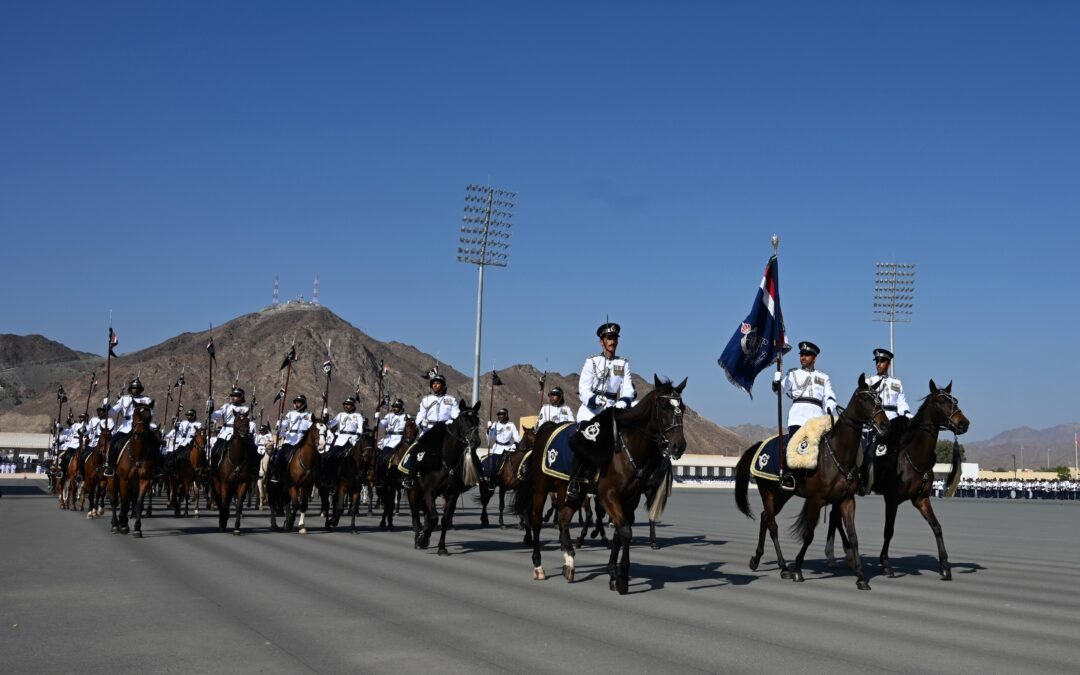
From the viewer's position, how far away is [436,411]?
1961 cm

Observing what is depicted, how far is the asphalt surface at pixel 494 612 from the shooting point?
8.16 m

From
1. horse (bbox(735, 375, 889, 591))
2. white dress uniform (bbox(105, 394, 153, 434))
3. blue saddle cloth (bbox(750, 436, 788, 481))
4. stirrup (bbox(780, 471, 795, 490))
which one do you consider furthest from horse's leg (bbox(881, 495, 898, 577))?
white dress uniform (bbox(105, 394, 153, 434))

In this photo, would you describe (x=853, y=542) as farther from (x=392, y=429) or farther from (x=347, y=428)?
(x=347, y=428)

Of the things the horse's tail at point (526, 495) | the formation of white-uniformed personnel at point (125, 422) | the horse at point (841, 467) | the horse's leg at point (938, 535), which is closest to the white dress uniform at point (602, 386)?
the horse's tail at point (526, 495)

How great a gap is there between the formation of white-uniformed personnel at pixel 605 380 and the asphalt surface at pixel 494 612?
2505 mm

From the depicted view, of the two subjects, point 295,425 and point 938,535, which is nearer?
point 938,535

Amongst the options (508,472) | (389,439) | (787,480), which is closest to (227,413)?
(389,439)

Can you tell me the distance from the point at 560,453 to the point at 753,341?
9.41 m

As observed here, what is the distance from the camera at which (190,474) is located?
25.9 metres

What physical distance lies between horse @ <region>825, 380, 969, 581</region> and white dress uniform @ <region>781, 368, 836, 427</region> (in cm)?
111

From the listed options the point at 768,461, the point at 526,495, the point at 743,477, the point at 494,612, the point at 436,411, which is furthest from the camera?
the point at 436,411

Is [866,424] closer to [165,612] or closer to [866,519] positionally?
[165,612]

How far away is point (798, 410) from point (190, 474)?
17.1 m

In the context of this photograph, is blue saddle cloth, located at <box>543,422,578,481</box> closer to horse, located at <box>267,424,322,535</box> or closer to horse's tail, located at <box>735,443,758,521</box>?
horse's tail, located at <box>735,443,758,521</box>
